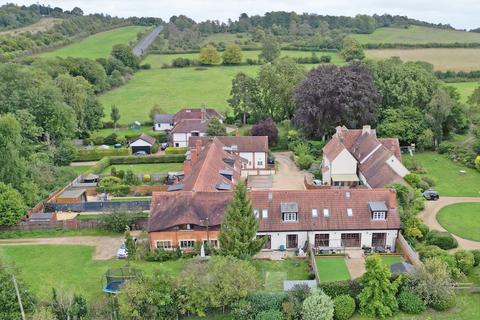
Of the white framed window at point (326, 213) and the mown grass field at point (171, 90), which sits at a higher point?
the mown grass field at point (171, 90)

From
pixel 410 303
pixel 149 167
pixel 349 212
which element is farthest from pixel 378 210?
pixel 149 167

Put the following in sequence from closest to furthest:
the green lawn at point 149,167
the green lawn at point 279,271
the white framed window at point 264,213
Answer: the green lawn at point 279,271 < the white framed window at point 264,213 < the green lawn at point 149,167

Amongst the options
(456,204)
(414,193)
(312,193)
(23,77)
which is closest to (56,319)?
(312,193)

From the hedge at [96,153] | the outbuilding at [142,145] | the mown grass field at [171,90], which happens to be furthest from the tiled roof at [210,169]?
the mown grass field at [171,90]

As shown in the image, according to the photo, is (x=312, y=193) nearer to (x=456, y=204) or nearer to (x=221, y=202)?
(x=221, y=202)

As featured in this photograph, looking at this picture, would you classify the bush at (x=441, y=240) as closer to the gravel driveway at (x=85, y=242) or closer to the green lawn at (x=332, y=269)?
the green lawn at (x=332, y=269)

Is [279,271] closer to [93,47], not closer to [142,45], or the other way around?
[93,47]
